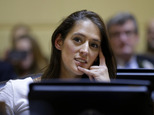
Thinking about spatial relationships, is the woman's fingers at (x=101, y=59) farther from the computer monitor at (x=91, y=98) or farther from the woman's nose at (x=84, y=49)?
the computer monitor at (x=91, y=98)

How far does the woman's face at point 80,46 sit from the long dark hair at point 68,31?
0.03 metres

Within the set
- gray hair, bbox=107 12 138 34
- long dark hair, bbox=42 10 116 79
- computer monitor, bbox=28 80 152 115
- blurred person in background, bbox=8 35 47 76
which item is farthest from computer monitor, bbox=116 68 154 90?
blurred person in background, bbox=8 35 47 76

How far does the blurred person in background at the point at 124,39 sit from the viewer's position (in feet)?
10.2

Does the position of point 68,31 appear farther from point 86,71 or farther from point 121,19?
point 121,19

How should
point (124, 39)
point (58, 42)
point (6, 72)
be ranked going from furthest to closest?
point (124, 39) < point (6, 72) < point (58, 42)

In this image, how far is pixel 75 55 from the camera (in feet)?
5.82

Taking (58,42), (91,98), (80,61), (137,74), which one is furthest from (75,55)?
(91,98)

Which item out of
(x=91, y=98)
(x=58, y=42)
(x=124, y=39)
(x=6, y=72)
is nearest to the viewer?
→ (x=91, y=98)

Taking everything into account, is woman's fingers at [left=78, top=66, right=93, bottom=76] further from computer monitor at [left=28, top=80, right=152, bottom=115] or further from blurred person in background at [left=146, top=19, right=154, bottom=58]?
blurred person in background at [left=146, top=19, right=154, bottom=58]

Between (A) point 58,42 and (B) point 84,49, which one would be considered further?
(A) point 58,42

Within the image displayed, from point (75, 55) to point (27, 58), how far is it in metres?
1.68

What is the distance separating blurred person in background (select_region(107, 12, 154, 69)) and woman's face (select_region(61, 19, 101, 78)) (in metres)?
1.31

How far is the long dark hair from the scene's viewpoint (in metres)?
1.82

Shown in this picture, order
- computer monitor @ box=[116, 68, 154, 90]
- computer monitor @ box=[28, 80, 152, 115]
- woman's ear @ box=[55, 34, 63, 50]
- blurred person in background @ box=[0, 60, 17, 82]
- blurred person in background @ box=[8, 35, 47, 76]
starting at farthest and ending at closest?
blurred person in background @ box=[8, 35, 47, 76], blurred person in background @ box=[0, 60, 17, 82], woman's ear @ box=[55, 34, 63, 50], computer monitor @ box=[116, 68, 154, 90], computer monitor @ box=[28, 80, 152, 115]
